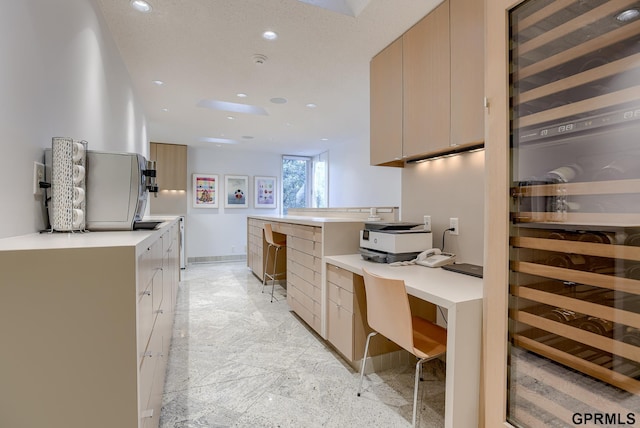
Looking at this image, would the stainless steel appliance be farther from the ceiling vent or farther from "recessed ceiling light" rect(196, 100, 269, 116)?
"recessed ceiling light" rect(196, 100, 269, 116)

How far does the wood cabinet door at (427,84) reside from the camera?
190 cm

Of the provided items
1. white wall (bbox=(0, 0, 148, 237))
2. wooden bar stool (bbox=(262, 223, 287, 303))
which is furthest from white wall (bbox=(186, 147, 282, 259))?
white wall (bbox=(0, 0, 148, 237))

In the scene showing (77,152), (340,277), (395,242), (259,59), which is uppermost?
(259,59)

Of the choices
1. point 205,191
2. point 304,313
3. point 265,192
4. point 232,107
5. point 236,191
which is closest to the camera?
point 304,313

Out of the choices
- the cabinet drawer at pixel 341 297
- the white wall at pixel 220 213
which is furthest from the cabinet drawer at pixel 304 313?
the white wall at pixel 220 213

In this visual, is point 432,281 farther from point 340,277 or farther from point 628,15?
A: point 628,15

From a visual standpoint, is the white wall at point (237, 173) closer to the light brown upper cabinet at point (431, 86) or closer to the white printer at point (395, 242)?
the light brown upper cabinet at point (431, 86)

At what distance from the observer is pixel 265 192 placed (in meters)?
7.07

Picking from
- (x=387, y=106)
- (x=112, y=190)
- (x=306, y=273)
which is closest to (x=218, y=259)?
(x=306, y=273)

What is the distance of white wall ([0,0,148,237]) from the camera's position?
103 centimetres

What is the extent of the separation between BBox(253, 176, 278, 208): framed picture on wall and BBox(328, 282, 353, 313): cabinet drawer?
495 cm

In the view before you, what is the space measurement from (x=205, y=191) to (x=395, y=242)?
5.42m

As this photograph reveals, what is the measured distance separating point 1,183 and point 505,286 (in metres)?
1.87

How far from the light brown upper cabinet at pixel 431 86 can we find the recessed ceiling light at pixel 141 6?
1744 millimetres
